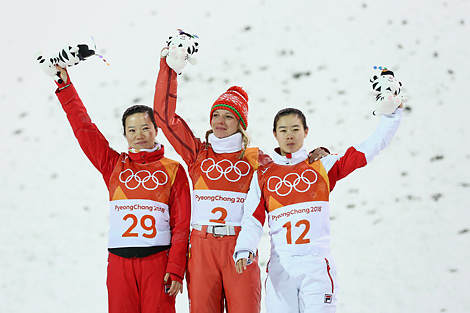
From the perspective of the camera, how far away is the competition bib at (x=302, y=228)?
6.97ft

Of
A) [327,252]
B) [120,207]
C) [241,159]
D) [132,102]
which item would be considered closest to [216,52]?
[132,102]

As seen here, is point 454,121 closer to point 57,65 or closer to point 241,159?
point 241,159

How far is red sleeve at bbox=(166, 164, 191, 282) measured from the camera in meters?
2.23

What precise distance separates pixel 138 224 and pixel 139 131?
0.40 m

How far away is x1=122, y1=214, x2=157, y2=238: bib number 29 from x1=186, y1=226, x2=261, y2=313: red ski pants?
0.19 metres

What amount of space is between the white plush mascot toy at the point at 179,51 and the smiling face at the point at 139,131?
0.27m

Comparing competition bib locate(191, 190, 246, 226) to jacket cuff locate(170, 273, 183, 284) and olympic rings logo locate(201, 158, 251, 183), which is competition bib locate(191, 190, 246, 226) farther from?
jacket cuff locate(170, 273, 183, 284)

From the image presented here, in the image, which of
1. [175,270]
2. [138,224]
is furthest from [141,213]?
[175,270]

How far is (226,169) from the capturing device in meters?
2.35

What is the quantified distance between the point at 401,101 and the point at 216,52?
1458 millimetres

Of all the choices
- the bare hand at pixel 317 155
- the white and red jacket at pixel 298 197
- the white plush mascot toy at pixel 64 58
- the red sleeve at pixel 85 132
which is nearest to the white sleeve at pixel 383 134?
the white and red jacket at pixel 298 197

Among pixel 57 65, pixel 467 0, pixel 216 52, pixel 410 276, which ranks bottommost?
pixel 410 276

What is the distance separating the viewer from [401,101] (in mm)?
2197

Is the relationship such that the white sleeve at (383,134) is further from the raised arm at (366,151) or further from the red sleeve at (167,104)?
the red sleeve at (167,104)
